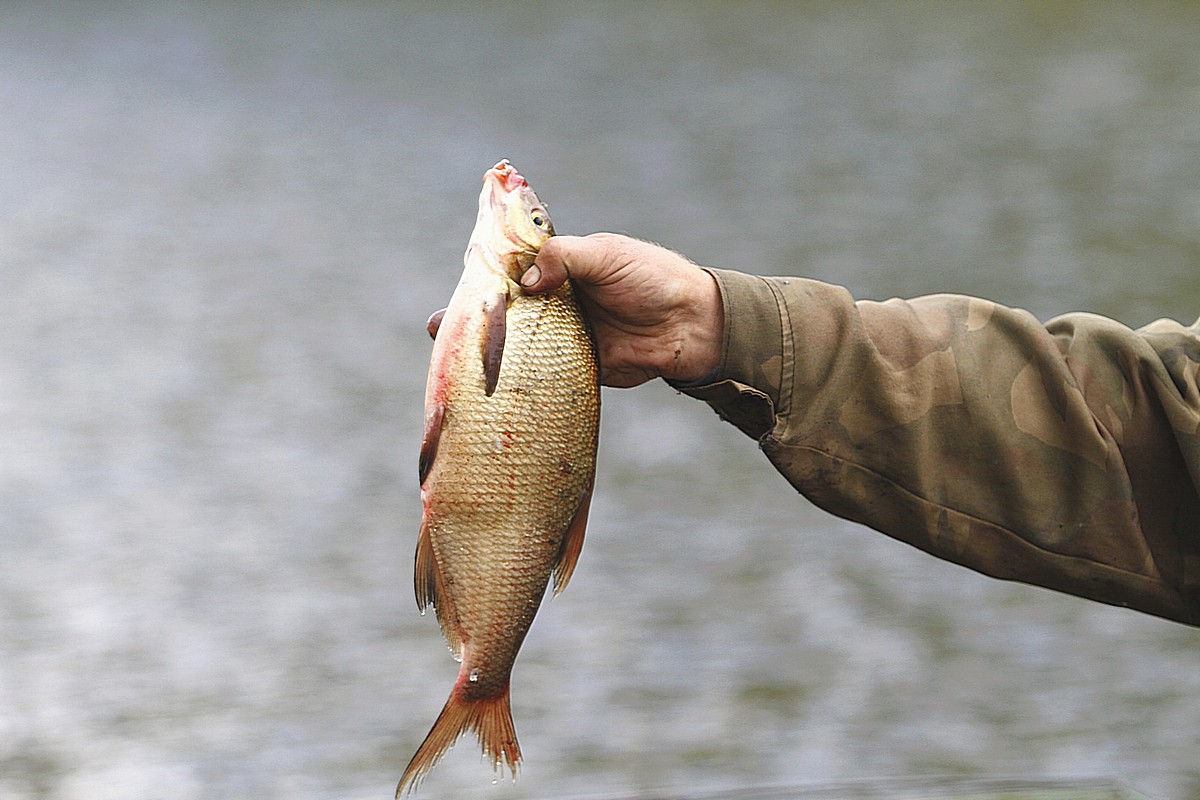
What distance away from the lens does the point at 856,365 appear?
1.79 meters

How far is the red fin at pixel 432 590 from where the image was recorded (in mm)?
1573

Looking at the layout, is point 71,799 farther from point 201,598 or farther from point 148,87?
point 148,87

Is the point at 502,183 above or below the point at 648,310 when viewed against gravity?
above

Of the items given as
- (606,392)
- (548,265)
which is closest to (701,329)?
(548,265)

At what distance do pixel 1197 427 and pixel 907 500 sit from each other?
0.34 m

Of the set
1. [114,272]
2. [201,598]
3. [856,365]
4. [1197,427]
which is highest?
[114,272]

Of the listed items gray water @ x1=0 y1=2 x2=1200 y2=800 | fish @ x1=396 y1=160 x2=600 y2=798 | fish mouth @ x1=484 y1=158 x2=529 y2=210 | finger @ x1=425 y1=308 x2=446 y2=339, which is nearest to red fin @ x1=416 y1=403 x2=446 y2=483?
fish @ x1=396 y1=160 x2=600 y2=798

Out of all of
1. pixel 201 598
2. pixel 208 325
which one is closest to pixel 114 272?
pixel 208 325

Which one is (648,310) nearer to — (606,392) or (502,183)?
(502,183)

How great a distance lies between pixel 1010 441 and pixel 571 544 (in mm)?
570

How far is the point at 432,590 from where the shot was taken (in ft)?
5.23

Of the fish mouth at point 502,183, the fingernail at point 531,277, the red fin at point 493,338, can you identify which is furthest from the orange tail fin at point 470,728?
the fish mouth at point 502,183

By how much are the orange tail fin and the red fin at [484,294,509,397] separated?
317mm

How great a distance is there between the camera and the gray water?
4.05 metres
